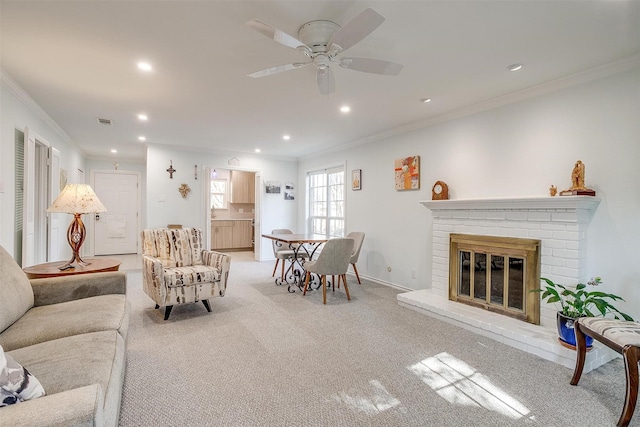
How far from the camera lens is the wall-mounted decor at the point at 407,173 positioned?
4215 mm

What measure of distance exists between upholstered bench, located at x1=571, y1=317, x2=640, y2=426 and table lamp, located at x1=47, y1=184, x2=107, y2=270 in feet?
12.4

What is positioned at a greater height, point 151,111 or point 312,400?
point 151,111

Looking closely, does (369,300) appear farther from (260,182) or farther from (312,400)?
(260,182)

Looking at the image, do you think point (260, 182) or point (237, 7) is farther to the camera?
point (260, 182)

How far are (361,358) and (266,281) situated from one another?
2.73 metres

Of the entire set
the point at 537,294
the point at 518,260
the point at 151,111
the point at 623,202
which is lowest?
the point at 537,294

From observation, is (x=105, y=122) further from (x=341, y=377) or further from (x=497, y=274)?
(x=497, y=274)

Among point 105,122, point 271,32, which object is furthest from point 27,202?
point 271,32

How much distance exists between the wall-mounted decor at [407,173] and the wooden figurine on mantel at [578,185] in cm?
175

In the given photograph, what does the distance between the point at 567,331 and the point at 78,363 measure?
10.2 ft

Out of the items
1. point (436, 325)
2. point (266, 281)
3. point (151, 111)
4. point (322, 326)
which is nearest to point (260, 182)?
point (266, 281)

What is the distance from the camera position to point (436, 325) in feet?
9.93

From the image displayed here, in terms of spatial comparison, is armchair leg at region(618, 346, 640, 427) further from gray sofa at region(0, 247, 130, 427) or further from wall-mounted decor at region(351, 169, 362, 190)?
wall-mounted decor at region(351, 169, 362, 190)

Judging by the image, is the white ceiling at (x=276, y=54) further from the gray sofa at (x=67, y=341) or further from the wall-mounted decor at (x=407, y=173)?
the gray sofa at (x=67, y=341)
